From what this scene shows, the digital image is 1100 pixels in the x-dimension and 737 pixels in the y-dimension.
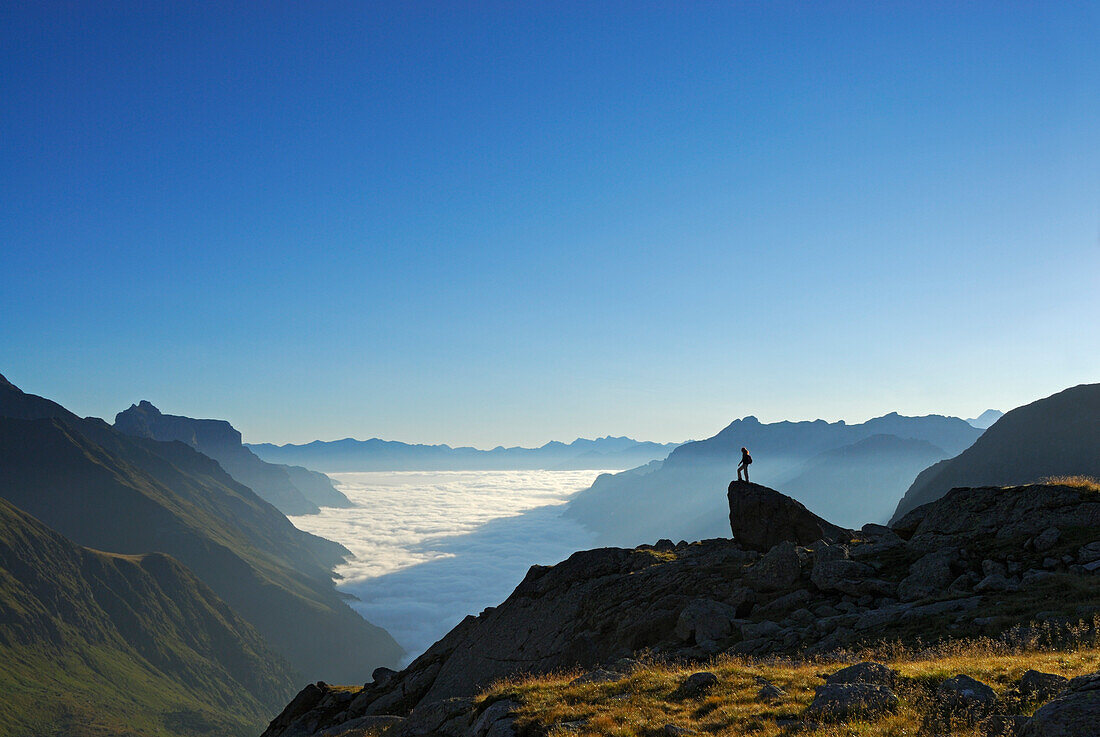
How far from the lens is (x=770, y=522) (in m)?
37.1

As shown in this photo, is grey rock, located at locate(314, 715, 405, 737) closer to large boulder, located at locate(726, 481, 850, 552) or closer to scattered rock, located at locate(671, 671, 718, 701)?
scattered rock, located at locate(671, 671, 718, 701)

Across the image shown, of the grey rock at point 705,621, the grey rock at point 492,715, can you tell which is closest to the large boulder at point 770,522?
the grey rock at point 705,621

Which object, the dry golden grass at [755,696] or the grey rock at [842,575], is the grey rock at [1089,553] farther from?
the dry golden grass at [755,696]

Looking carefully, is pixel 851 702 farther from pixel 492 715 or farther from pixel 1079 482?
pixel 1079 482

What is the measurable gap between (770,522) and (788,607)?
471 inches

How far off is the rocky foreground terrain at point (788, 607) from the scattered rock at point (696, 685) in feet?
0.97

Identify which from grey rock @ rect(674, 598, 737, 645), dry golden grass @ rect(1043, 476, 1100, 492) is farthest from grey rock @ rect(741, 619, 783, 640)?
dry golden grass @ rect(1043, 476, 1100, 492)

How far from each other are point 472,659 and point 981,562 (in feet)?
89.5

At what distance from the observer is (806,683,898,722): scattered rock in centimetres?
1233

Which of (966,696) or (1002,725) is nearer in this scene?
(1002,725)

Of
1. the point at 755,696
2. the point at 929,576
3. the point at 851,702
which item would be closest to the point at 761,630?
the point at 929,576

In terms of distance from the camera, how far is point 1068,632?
1714cm

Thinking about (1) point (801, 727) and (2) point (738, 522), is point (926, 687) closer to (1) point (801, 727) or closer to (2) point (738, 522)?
(1) point (801, 727)

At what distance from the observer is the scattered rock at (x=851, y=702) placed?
40.5 ft
